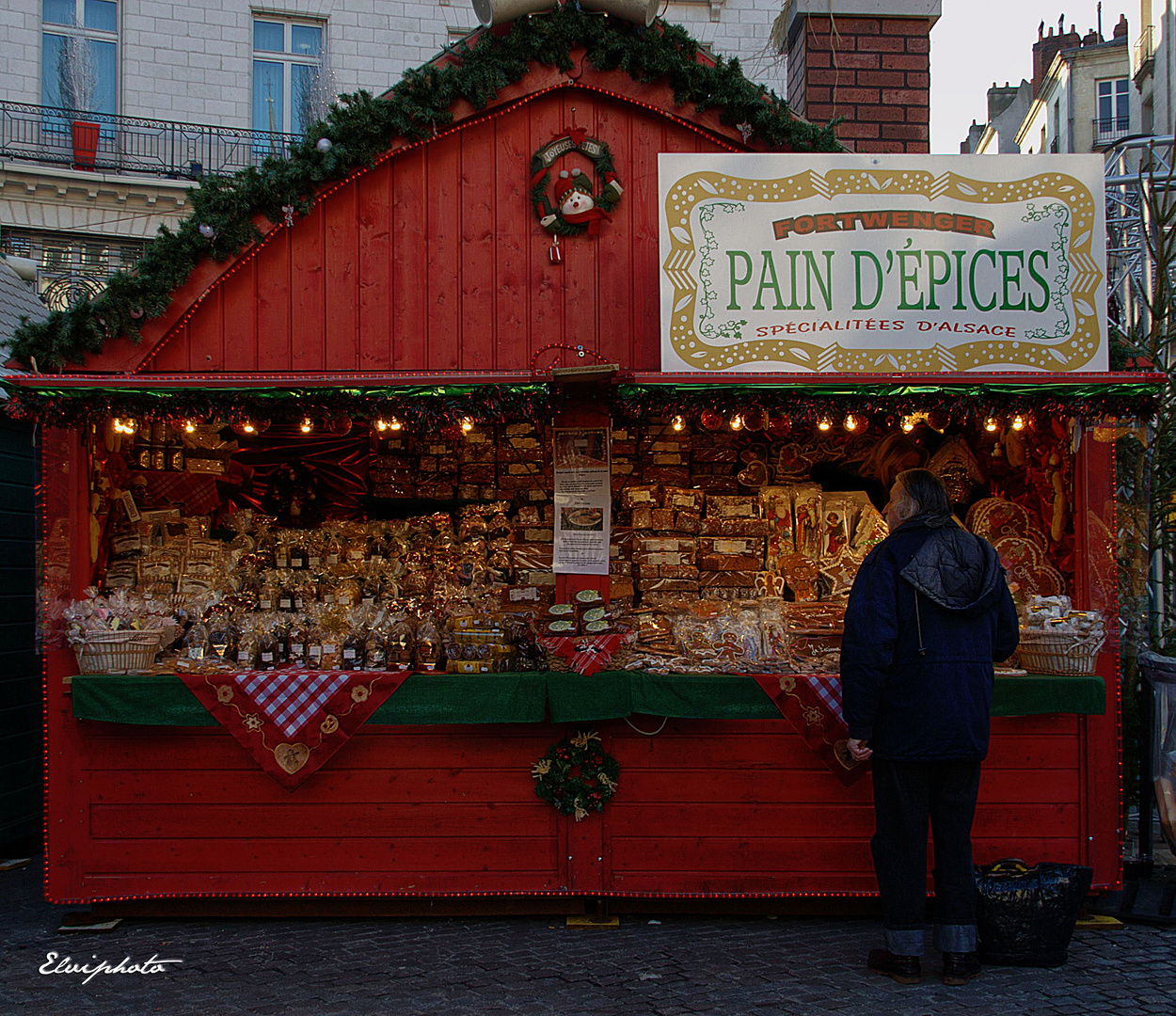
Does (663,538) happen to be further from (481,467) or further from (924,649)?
(924,649)

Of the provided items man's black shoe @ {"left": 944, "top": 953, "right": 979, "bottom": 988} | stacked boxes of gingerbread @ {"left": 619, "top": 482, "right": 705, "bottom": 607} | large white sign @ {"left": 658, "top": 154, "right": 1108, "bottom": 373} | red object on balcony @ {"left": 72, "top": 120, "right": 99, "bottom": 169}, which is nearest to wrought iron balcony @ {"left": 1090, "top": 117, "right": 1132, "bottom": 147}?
red object on balcony @ {"left": 72, "top": 120, "right": 99, "bottom": 169}

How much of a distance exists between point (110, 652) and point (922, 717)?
12.8 feet

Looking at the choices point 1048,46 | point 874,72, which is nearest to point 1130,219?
point 874,72

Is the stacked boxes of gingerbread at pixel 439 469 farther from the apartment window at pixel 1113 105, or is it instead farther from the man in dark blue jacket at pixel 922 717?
the apartment window at pixel 1113 105

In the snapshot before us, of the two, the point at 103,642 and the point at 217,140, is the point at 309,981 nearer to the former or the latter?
the point at 103,642

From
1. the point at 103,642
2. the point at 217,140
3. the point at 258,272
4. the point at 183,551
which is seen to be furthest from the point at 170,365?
the point at 217,140

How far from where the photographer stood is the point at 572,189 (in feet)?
17.5

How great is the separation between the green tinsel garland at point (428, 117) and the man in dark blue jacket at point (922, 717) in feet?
8.96

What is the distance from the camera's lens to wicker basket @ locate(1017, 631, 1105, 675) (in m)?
4.73

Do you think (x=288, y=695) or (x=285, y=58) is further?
(x=285, y=58)

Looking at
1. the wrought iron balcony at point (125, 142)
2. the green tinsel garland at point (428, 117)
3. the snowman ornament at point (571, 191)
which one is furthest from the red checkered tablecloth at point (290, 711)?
the wrought iron balcony at point (125, 142)

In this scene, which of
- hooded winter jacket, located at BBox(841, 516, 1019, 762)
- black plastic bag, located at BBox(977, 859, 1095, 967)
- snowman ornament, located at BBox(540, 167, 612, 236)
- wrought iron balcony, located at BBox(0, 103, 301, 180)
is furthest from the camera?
wrought iron balcony, located at BBox(0, 103, 301, 180)

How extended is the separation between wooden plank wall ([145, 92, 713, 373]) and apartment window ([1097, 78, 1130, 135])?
30788 millimetres

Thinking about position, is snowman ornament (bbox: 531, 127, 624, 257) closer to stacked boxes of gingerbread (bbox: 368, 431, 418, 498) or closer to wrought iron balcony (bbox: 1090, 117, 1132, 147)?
stacked boxes of gingerbread (bbox: 368, 431, 418, 498)
